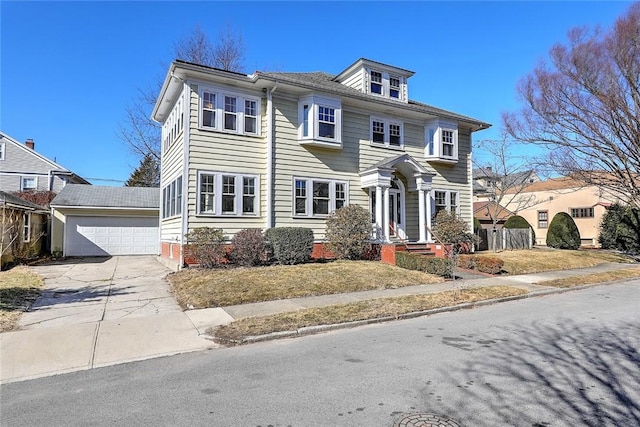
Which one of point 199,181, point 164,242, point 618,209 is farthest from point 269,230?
point 618,209

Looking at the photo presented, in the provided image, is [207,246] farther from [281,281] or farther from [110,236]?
[110,236]

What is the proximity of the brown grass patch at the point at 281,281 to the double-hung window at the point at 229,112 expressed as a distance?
5529 millimetres

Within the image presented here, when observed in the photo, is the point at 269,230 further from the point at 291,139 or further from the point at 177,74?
the point at 177,74

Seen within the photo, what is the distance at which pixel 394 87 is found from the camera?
1934 centimetres

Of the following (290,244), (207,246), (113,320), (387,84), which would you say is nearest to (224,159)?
(207,246)

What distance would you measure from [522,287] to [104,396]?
1129 cm

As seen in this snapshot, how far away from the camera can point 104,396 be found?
4379 millimetres

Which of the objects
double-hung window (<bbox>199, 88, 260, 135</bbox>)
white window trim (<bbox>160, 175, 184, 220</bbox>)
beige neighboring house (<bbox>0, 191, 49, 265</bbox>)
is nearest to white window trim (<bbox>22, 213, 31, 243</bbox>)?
beige neighboring house (<bbox>0, 191, 49, 265</bbox>)

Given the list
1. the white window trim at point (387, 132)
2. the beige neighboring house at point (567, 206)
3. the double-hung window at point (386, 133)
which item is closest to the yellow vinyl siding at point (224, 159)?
the white window trim at point (387, 132)

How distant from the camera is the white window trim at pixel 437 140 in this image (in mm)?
19234

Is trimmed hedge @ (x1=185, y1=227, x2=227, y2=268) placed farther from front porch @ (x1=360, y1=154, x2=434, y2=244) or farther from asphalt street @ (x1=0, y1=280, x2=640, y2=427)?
asphalt street @ (x1=0, y1=280, x2=640, y2=427)

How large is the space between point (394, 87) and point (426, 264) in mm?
9796

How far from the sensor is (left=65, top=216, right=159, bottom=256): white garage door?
2117cm

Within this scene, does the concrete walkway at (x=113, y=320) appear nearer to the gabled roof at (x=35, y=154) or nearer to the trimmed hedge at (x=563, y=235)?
the trimmed hedge at (x=563, y=235)
